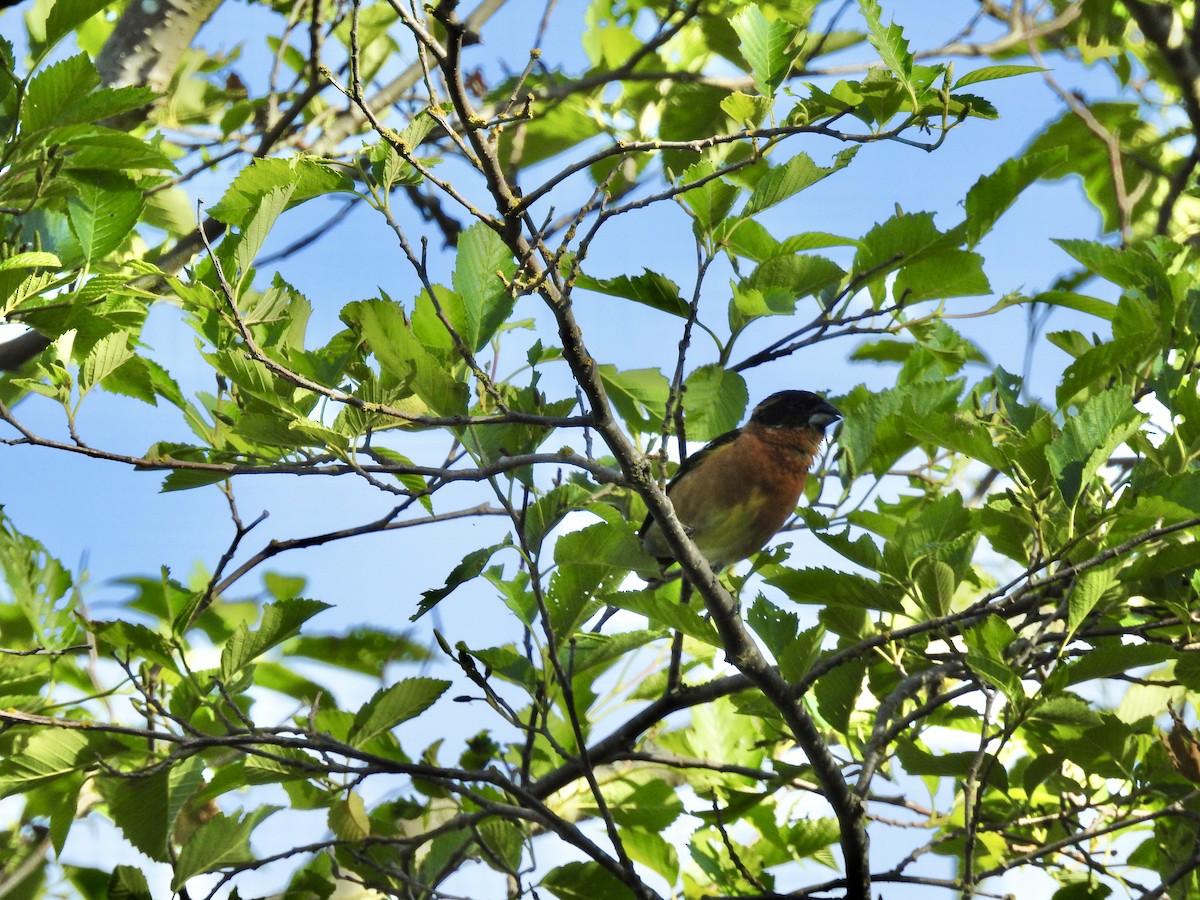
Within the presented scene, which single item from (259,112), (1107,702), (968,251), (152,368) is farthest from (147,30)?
(1107,702)

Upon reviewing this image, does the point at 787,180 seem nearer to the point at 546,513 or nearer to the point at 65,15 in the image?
the point at 546,513

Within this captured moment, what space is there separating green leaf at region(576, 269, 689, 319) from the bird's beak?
3.28 metres

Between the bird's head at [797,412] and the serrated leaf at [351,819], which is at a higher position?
the bird's head at [797,412]

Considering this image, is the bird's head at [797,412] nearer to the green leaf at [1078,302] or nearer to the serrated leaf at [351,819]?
the green leaf at [1078,302]

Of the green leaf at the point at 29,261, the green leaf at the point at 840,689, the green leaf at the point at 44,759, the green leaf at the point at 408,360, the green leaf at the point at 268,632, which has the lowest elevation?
the green leaf at the point at 840,689

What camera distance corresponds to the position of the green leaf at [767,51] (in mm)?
3047

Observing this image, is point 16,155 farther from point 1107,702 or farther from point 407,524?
point 1107,702

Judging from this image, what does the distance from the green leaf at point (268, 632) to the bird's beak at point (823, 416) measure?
3.67 metres

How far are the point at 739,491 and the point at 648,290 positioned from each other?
2.75m

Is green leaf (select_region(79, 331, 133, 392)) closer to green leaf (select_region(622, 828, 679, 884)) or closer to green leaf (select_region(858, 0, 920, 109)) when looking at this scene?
green leaf (select_region(858, 0, 920, 109))

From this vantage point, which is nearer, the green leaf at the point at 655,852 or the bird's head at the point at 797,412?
the green leaf at the point at 655,852

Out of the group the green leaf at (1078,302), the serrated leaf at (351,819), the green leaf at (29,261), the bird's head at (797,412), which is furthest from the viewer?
the bird's head at (797,412)

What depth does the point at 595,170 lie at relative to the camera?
653cm

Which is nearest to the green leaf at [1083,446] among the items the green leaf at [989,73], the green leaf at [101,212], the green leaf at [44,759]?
the green leaf at [989,73]
